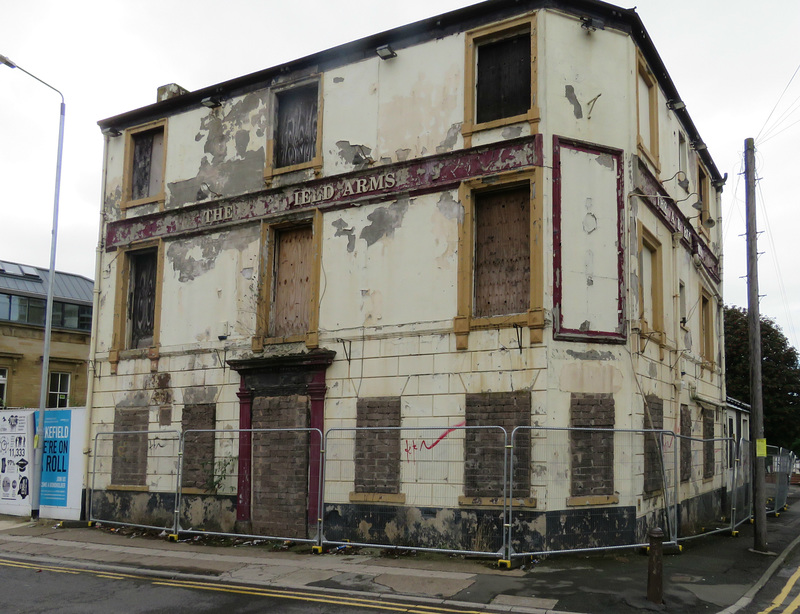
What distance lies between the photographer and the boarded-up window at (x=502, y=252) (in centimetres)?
1320

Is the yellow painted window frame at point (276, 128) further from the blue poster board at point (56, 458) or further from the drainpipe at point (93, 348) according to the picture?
the blue poster board at point (56, 458)

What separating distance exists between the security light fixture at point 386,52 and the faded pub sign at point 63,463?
35.5ft

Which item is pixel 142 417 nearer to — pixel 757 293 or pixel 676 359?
pixel 676 359

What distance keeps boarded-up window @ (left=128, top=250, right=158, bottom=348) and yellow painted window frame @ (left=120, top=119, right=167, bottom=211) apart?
3.96 ft

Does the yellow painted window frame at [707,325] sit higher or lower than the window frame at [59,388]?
higher

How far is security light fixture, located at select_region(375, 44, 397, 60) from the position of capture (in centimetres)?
1466

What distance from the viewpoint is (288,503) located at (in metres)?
14.7

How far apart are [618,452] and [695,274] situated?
307 inches

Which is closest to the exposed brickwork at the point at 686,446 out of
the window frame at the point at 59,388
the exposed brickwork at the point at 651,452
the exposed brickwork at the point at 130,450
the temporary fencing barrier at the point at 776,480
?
the exposed brickwork at the point at 651,452

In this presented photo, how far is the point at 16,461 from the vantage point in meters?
19.0

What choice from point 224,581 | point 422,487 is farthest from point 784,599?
point 224,581

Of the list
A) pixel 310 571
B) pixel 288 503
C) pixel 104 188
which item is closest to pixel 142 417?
pixel 288 503

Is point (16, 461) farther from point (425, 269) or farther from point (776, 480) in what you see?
point (776, 480)

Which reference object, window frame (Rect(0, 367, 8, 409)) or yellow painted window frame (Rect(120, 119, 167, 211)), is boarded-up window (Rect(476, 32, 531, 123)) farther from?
window frame (Rect(0, 367, 8, 409))
